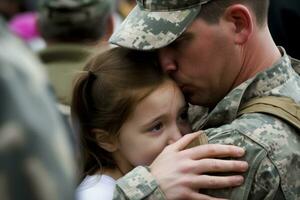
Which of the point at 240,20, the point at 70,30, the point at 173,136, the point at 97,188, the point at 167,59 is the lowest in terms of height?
the point at 70,30

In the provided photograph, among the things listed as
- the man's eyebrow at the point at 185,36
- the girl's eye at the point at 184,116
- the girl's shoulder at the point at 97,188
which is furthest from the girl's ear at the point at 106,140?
the man's eyebrow at the point at 185,36

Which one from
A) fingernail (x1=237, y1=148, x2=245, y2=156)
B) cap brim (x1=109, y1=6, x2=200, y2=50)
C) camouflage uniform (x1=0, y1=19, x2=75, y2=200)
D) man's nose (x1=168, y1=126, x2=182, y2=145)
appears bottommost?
man's nose (x1=168, y1=126, x2=182, y2=145)

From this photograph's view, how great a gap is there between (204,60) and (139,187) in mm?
431

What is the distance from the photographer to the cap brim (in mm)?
2408

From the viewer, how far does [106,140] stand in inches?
106

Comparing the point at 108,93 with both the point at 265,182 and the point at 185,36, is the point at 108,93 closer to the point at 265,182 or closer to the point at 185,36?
the point at 185,36

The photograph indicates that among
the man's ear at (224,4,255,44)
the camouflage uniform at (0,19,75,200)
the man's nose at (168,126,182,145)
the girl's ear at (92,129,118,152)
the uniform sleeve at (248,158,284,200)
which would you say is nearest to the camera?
the camouflage uniform at (0,19,75,200)

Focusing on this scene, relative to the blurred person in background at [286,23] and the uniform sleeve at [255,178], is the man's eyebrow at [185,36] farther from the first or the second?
the blurred person in background at [286,23]

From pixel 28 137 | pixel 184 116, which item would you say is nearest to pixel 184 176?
pixel 184 116

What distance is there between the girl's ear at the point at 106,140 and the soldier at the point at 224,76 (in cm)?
28

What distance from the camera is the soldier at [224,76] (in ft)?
7.30

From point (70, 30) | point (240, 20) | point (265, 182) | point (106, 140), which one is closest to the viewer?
point (265, 182)

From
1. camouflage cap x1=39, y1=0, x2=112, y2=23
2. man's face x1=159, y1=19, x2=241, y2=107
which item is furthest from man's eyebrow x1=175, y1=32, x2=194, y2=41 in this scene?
camouflage cap x1=39, y1=0, x2=112, y2=23

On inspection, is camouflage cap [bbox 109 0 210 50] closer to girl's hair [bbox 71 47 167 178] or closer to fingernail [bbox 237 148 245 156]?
girl's hair [bbox 71 47 167 178]
